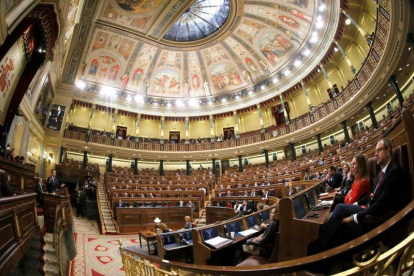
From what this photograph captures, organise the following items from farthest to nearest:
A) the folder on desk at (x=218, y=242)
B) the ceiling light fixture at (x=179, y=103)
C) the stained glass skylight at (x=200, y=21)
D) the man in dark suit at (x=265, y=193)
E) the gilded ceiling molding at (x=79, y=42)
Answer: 1. the ceiling light fixture at (x=179, y=103)
2. the stained glass skylight at (x=200, y=21)
3. the gilded ceiling molding at (x=79, y=42)
4. the man in dark suit at (x=265, y=193)
5. the folder on desk at (x=218, y=242)

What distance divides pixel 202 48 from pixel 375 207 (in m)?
20.7

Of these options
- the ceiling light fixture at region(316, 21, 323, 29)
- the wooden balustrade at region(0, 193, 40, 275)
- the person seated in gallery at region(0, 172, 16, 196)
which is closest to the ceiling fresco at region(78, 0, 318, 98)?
the ceiling light fixture at region(316, 21, 323, 29)

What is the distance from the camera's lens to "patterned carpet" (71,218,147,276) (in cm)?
439

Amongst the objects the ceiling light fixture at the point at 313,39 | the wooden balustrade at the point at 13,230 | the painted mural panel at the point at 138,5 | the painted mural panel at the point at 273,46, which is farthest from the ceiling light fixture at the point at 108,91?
the wooden balustrade at the point at 13,230

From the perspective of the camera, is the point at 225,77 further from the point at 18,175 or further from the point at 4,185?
the point at 4,185

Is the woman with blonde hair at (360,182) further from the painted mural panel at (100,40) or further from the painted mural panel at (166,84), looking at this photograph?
the painted mural panel at (166,84)

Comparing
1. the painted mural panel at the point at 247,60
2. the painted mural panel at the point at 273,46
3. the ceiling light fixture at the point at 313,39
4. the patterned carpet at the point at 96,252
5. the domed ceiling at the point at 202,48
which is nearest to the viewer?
the patterned carpet at the point at 96,252

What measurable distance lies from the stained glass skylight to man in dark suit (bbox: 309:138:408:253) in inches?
766

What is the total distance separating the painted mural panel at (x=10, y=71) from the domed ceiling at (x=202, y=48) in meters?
9.04

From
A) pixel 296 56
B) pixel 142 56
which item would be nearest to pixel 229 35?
pixel 296 56

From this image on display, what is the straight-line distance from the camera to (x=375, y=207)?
68.6 inches

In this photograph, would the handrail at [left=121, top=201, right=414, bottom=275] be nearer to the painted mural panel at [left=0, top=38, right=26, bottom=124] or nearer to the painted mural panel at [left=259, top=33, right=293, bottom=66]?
the painted mural panel at [left=0, top=38, right=26, bottom=124]

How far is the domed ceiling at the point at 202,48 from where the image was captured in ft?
50.2

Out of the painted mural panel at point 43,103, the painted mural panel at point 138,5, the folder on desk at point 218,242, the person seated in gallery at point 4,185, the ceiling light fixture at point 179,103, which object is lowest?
the folder on desk at point 218,242
